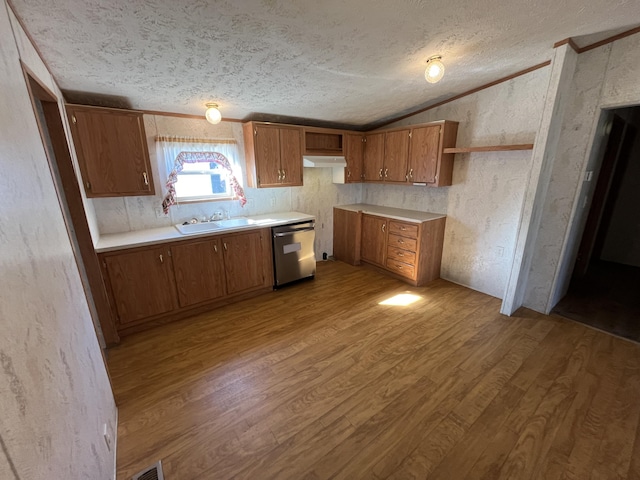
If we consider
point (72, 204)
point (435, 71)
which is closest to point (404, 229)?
point (435, 71)

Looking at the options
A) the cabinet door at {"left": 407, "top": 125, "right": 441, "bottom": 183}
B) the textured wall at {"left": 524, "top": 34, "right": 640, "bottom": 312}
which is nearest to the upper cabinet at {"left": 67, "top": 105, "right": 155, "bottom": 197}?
the cabinet door at {"left": 407, "top": 125, "right": 441, "bottom": 183}

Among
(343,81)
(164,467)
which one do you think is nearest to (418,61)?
(343,81)

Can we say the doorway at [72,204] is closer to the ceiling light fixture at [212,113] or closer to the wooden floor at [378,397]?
Result: the wooden floor at [378,397]

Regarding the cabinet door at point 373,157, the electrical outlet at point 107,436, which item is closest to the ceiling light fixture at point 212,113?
the cabinet door at point 373,157

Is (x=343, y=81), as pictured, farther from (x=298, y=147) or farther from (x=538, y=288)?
(x=538, y=288)

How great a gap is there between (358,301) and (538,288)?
6.52 feet

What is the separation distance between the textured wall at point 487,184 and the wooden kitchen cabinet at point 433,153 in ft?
0.50

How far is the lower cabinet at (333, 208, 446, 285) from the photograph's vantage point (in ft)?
11.5

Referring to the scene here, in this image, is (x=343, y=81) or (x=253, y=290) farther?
(x=253, y=290)

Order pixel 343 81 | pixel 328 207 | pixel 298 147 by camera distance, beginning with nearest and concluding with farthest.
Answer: pixel 343 81, pixel 298 147, pixel 328 207

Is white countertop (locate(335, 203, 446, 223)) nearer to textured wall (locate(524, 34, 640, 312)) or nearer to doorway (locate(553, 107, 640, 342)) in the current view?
textured wall (locate(524, 34, 640, 312))

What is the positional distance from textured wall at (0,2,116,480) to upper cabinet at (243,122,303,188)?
197 centimetres

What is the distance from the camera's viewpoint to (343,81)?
8.49 feet

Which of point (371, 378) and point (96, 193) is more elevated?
point (96, 193)
